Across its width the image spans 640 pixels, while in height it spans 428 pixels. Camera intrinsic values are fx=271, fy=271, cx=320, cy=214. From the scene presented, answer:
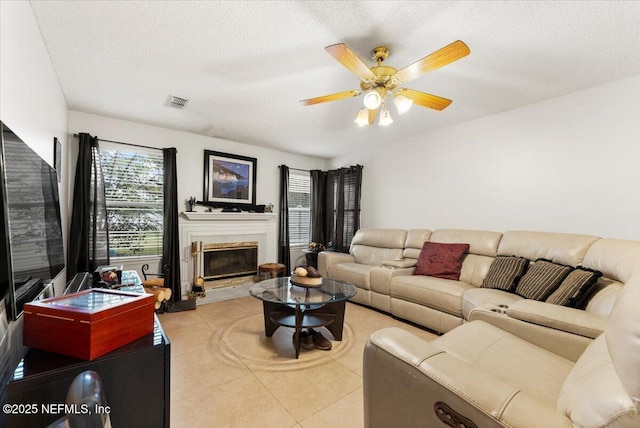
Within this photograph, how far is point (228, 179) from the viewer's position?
14.8 ft

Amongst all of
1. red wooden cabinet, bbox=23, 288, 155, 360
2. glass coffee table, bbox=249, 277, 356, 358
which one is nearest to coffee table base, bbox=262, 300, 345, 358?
glass coffee table, bbox=249, 277, 356, 358

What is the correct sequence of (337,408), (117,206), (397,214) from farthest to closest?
1. (397,214)
2. (117,206)
3. (337,408)

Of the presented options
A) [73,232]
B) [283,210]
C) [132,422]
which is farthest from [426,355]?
[283,210]

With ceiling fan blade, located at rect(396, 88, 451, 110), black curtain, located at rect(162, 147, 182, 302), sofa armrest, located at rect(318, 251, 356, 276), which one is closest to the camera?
ceiling fan blade, located at rect(396, 88, 451, 110)

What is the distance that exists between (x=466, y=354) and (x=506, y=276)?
159 centimetres

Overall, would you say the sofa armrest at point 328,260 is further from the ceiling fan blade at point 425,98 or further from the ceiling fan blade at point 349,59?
the ceiling fan blade at point 349,59

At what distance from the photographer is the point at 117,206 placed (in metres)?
3.56

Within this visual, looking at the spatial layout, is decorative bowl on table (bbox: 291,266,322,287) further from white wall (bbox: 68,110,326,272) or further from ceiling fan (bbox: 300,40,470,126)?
white wall (bbox: 68,110,326,272)

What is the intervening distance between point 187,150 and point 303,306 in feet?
10.0

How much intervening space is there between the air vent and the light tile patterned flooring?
A: 2448 millimetres

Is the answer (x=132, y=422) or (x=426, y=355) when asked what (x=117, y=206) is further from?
(x=426, y=355)

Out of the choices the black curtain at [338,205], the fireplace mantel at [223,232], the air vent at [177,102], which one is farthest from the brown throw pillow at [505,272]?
the air vent at [177,102]

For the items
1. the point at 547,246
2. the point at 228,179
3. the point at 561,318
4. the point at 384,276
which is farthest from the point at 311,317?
the point at 228,179

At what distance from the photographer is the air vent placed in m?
2.91
